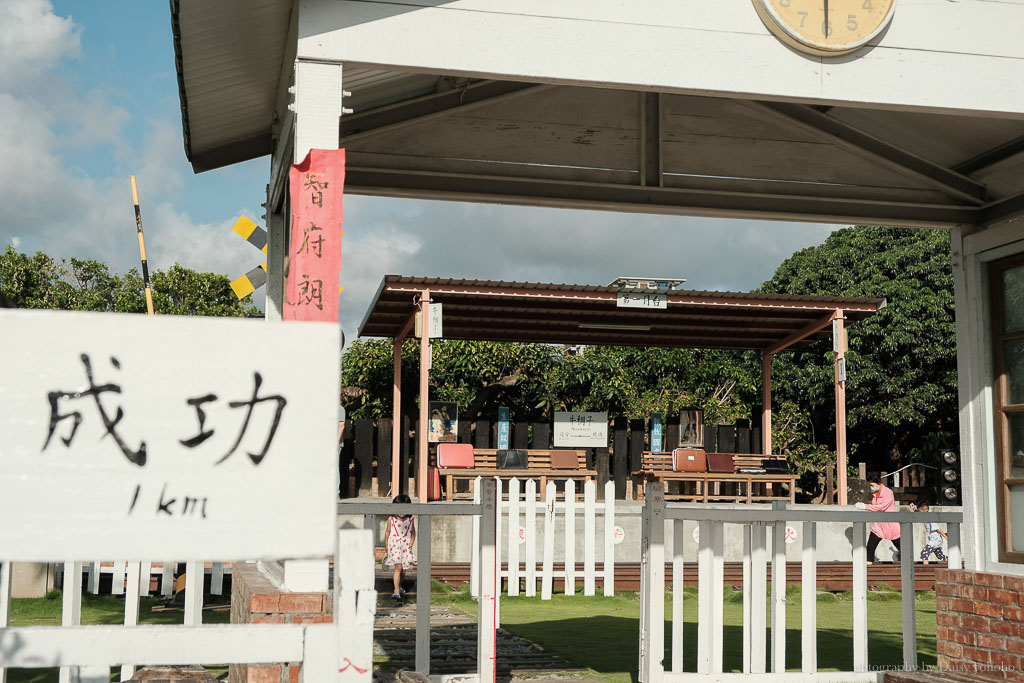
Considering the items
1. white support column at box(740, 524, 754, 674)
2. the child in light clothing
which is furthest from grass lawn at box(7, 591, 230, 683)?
the child in light clothing

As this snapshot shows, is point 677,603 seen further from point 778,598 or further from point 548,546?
point 548,546

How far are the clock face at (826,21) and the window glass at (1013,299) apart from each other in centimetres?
248

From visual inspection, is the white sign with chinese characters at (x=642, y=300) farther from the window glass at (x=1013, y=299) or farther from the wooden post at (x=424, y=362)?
the window glass at (x=1013, y=299)

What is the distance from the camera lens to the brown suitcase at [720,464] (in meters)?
18.1

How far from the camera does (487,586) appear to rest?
6.68 meters

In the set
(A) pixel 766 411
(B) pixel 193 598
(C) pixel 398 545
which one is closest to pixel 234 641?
(B) pixel 193 598

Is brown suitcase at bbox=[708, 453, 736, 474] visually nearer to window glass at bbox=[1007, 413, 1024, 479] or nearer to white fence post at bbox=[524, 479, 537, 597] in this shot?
white fence post at bbox=[524, 479, 537, 597]

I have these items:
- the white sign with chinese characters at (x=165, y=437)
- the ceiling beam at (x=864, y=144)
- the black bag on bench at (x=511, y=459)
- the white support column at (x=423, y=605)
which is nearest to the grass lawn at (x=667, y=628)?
the white support column at (x=423, y=605)

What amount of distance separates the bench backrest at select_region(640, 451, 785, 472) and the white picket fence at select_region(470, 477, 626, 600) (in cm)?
431

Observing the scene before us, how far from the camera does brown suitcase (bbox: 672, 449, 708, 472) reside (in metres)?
17.9

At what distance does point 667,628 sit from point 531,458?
7630 millimetres

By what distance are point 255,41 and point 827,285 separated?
2826cm

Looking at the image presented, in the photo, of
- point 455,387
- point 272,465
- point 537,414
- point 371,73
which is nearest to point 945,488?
point 537,414

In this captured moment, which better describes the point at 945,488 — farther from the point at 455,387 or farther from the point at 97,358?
the point at 97,358
